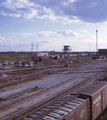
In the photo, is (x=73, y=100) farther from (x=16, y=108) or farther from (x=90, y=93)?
(x=16, y=108)

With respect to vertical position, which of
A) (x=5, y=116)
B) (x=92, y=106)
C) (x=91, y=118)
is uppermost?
→ (x=92, y=106)

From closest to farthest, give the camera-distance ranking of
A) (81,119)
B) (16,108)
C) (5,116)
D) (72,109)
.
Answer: (72,109) < (81,119) < (5,116) < (16,108)

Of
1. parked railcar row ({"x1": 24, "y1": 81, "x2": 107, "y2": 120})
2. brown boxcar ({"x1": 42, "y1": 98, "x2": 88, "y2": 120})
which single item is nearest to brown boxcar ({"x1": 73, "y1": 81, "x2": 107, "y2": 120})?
parked railcar row ({"x1": 24, "y1": 81, "x2": 107, "y2": 120})

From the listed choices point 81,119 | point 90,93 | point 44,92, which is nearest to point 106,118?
point 90,93

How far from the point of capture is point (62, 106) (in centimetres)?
855

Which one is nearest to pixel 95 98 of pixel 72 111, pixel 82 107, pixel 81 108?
pixel 82 107

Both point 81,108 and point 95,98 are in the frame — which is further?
point 95,98

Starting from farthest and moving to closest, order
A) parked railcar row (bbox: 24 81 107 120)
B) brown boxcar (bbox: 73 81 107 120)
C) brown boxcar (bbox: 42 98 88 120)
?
brown boxcar (bbox: 73 81 107 120), parked railcar row (bbox: 24 81 107 120), brown boxcar (bbox: 42 98 88 120)

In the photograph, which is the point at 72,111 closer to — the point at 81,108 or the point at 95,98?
the point at 81,108

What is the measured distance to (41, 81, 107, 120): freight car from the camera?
7.58m

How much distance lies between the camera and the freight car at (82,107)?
758 centimetres

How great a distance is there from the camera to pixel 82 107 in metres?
9.02

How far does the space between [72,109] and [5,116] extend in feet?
26.7

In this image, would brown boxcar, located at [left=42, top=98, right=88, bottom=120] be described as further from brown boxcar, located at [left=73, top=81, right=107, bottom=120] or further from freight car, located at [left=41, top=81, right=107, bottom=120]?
brown boxcar, located at [left=73, top=81, right=107, bottom=120]
